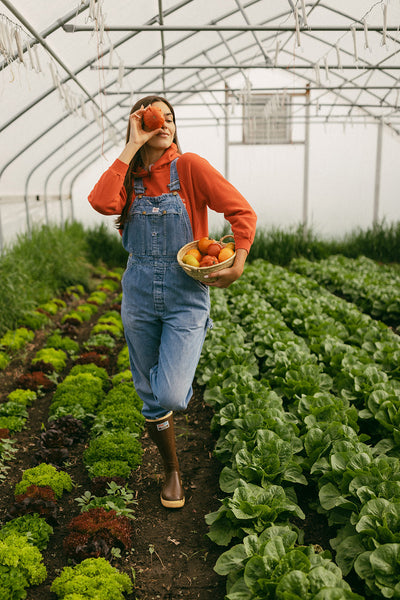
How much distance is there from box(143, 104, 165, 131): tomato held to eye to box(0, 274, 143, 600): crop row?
1.88 m

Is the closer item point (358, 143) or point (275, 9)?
point (275, 9)

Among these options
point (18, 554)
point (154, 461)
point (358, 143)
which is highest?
point (358, 143)

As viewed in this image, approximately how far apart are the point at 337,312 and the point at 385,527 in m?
4.15

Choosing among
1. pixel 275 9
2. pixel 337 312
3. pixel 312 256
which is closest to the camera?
pixel 337 312

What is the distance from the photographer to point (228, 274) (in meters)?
2.26

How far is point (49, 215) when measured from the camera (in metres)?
10.3

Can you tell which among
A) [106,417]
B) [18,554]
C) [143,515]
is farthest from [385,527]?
[106,417]

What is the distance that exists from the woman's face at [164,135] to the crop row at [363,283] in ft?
15.7

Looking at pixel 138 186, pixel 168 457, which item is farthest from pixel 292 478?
pixel 138 186

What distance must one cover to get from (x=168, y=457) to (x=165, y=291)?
958 millimetres

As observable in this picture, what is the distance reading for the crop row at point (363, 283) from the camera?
21.6ft

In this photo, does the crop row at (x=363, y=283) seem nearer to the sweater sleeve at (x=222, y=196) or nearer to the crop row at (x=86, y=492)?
the crop row at (x=86, y=492)

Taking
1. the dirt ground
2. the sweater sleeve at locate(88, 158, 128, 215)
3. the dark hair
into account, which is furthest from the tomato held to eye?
the dirt ground

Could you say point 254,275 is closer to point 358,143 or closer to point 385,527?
point 358,143
